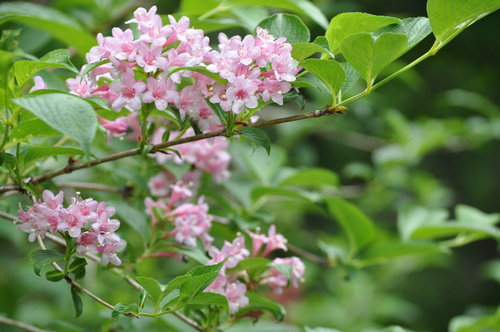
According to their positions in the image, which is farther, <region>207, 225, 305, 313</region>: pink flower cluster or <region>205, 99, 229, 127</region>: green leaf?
<region>207, 225, 305, 313</region>: pink flower cluster

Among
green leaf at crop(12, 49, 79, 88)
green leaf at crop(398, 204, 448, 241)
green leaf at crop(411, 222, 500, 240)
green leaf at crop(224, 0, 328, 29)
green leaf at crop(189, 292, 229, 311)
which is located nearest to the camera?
green leaf at crop(12, 49, 79, 88)

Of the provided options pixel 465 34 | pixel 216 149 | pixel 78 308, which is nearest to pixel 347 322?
pixel 465 34

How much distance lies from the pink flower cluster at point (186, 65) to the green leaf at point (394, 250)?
72cm

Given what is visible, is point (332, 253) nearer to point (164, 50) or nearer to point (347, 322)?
point (164, 50)

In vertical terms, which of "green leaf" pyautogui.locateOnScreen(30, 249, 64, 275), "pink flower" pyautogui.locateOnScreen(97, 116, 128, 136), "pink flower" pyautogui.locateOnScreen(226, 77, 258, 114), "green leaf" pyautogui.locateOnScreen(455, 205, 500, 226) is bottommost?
"green leaf" pyautogui.locateOnScreen(455, 205, 500, 226)

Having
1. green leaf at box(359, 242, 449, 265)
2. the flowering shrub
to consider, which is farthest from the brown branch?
green leaf at box(359, 242, 449, 265)

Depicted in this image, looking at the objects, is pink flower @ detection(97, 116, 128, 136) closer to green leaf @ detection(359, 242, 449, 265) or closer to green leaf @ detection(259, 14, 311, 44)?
green leaf @ detection(259, 14, 311, 44)

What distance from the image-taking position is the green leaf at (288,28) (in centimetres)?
96

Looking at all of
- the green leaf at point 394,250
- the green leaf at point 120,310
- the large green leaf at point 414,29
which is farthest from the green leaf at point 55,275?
the green leaf at point 394,250

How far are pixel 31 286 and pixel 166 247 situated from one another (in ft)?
3.87

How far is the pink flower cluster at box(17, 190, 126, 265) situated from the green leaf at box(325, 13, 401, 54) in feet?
1.47

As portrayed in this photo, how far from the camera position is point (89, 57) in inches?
33.5

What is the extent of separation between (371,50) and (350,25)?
9 cm

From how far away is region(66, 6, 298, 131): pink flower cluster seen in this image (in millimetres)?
835
